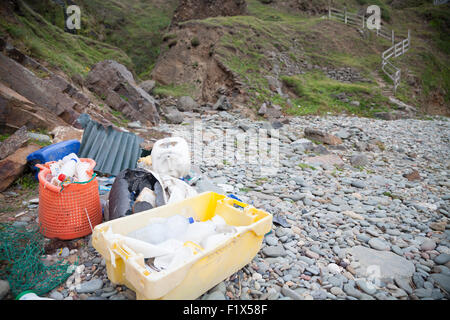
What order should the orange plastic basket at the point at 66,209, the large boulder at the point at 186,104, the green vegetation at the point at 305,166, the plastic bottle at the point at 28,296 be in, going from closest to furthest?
the plastic bottle at the point at 28,296, the orange plastic basket at the point at 66,209, the green vegetation at the point at 305,166, the large boulder at the point at 186,104

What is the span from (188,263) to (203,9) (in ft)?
71.0

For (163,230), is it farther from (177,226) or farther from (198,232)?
(198,232)

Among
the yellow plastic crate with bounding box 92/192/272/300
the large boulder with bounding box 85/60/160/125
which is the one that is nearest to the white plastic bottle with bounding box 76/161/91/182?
the yellow plastic crate with bounding box 92/192/272/300

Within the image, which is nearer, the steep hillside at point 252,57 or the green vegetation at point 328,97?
the steep hillside at point 252,57

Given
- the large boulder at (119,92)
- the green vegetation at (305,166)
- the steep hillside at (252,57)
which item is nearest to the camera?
the green vegetation at (305,166)

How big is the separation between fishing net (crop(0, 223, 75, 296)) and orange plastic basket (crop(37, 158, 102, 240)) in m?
0.18

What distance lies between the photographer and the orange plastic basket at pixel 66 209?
242cm

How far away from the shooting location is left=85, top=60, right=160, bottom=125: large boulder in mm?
8875

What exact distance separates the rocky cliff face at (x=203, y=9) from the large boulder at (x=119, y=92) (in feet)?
40.0

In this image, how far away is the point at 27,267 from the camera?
2.06 m

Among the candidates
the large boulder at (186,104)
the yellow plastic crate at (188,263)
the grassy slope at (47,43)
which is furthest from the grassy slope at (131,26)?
the yellow plastic crate at (188,263)

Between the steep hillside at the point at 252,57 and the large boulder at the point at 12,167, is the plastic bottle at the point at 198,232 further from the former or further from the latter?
the steep hillside at the point at 252,57

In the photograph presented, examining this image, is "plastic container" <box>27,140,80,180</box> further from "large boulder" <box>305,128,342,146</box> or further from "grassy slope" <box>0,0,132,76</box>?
"large boulder" <box>305,128,342,146</box>
